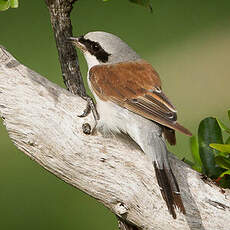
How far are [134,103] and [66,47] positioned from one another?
0.35 meters

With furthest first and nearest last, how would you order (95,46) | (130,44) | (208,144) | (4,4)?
(130,44) < (95,46) < (208,144) < (4,4)

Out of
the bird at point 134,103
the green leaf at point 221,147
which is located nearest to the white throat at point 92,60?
the bird at point 134,103

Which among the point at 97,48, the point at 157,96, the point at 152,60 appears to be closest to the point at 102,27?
the point at 152,60

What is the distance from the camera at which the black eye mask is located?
199 cm

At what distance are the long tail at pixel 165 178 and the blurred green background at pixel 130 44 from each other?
1.33 metres

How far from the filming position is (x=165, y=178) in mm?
1644

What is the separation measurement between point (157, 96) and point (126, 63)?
0.23 m

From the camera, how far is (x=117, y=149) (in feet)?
5.84

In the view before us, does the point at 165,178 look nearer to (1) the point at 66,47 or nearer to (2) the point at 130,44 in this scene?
(1) the point at 66,47

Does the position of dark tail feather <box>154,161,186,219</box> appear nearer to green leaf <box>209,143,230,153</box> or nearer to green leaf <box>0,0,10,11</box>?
green leaf <box>209,143,230,153</box>

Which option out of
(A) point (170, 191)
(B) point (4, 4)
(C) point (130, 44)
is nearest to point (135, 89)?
(A) point (170, 191)

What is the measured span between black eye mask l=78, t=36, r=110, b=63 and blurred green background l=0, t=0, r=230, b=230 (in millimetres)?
1205

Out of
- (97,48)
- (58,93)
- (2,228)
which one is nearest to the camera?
(58,93)

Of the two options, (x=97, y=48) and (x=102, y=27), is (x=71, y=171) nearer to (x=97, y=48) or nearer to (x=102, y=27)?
(x=97, y=48)
